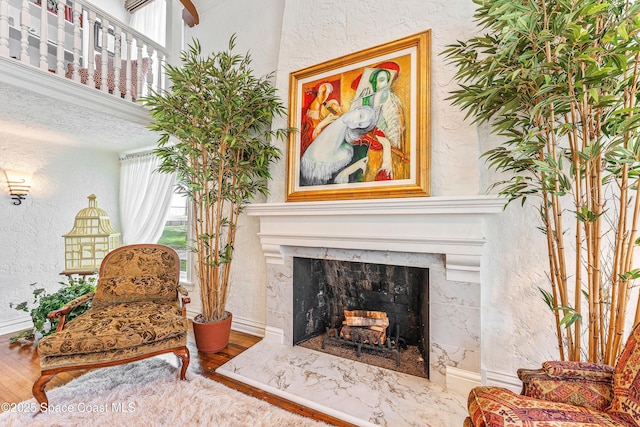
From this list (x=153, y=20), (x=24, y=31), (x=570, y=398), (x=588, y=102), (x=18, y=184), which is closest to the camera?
(x=570, y=398)

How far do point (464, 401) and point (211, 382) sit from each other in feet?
5.60

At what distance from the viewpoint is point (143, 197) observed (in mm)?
4031

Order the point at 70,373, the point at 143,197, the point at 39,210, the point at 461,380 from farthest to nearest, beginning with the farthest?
the point at 143,197 → the point at 39,210 → the point at 70,373 → the point at 461,380

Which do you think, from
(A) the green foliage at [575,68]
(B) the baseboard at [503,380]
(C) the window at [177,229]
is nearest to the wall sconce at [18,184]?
(C) the window at [177,229]

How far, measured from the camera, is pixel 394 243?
1.91 meters

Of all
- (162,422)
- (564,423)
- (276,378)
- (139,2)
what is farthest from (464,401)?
(139,2)

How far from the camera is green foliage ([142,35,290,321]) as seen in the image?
219cm

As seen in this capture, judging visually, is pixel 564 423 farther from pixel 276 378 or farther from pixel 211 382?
pixel 211 382

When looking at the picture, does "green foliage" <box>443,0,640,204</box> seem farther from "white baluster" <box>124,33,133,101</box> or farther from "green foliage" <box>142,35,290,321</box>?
"white baluster" <box>124,33,133,101</box>

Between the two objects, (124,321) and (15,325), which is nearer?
(124,321)

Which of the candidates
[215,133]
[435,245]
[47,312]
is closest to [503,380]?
[435,245]

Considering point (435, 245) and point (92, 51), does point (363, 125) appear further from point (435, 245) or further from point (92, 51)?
point (92, 51)

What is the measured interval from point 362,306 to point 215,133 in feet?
6.68

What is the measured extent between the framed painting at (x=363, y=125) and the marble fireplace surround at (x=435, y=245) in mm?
136
